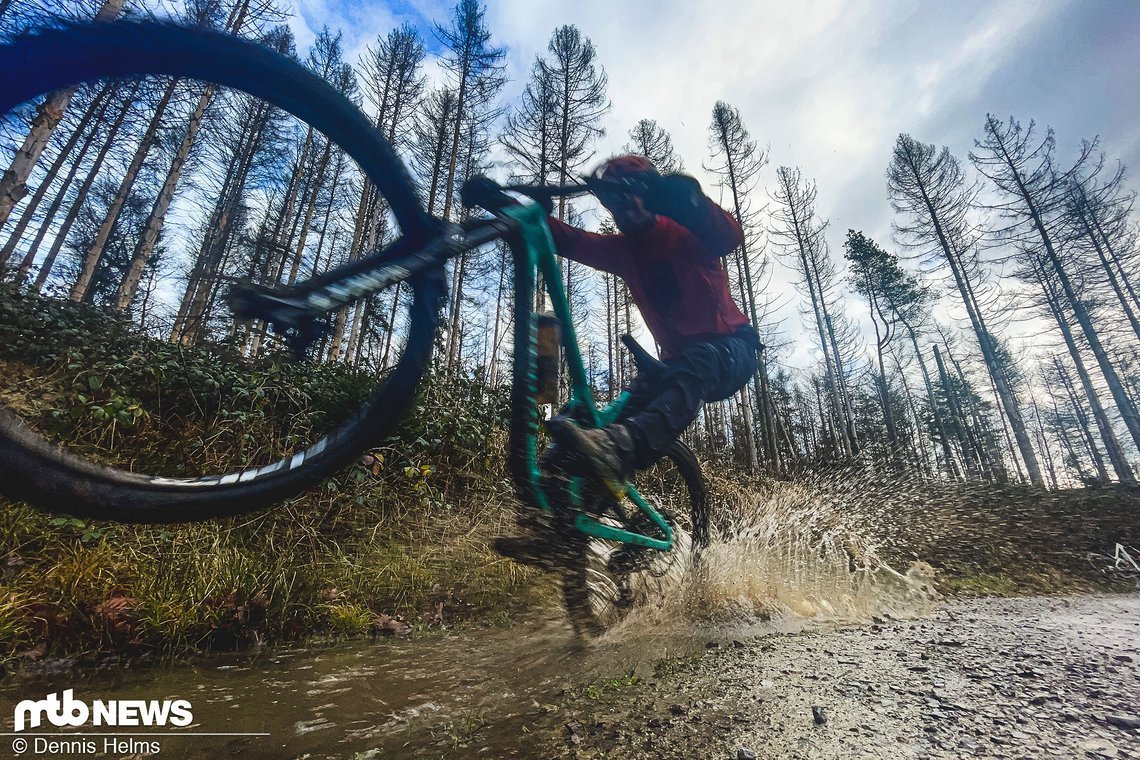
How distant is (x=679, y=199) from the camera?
2.28 m

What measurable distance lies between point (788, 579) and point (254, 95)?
12.9 ft

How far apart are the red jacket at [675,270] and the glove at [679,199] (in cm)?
5

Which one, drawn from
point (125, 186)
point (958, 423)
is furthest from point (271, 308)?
point (958, 423)

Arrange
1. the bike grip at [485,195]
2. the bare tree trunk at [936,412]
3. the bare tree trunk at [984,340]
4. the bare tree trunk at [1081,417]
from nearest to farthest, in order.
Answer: the bike grip at [485,195] → the bare tree trunk at [984,340] → the bare tree trunk at [936,412] → the bare tree trunk at [1081,417]

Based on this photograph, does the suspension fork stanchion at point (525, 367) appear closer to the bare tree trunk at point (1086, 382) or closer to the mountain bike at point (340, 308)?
the mountain bike at point (340, 308)

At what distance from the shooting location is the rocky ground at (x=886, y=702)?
39.0 inches

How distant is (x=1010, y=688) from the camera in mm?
1220

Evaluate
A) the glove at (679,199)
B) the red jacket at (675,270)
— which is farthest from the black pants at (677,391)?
the glove at (679,199)

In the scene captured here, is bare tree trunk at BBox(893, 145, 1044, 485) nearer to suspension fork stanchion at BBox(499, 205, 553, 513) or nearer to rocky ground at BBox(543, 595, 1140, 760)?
rocky ground at BBox(543, 595, 1140, 760)

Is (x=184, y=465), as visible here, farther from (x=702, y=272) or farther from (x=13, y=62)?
(x=702, y=272)

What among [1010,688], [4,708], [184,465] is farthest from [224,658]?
[1010,688]

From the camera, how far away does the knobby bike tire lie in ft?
3.37
